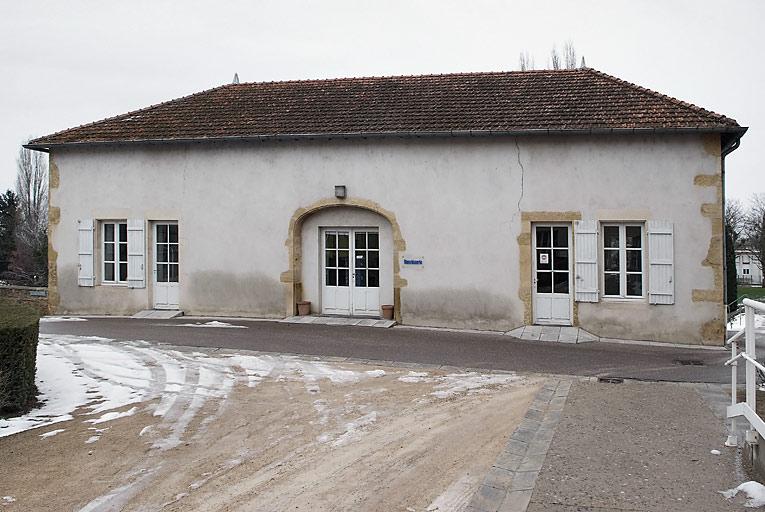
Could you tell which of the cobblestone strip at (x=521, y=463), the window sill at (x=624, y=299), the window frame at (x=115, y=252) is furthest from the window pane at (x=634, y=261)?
the window frame at (x=115, y=252)

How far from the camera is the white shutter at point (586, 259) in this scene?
11.5 metres

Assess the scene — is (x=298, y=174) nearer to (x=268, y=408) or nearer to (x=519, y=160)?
(x=519, y=160)

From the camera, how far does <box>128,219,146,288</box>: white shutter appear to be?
546 inches

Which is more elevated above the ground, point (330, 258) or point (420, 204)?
point (420, 204)

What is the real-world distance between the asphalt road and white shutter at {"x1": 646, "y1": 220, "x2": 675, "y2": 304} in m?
1.01

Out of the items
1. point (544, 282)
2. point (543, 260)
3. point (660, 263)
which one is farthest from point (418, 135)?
point (660, 263)

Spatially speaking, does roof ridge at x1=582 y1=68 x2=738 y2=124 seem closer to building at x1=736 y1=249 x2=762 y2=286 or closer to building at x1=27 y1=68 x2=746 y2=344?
building at x1=27 y1=68 x2=746 y2=344

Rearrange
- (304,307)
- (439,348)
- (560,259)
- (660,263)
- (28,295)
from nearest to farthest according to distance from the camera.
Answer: (439,348), (660,263), (560,259), (304,307), (28,295)

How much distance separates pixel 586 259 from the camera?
454 inches

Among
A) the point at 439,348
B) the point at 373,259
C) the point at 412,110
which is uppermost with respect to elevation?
the point at 412,110

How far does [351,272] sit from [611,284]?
16.4ft

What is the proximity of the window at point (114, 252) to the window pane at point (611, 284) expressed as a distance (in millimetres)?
9960

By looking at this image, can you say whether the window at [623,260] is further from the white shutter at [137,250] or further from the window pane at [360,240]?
the white shutter at [137,250]

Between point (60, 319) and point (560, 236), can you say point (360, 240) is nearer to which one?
point (560, 236)
